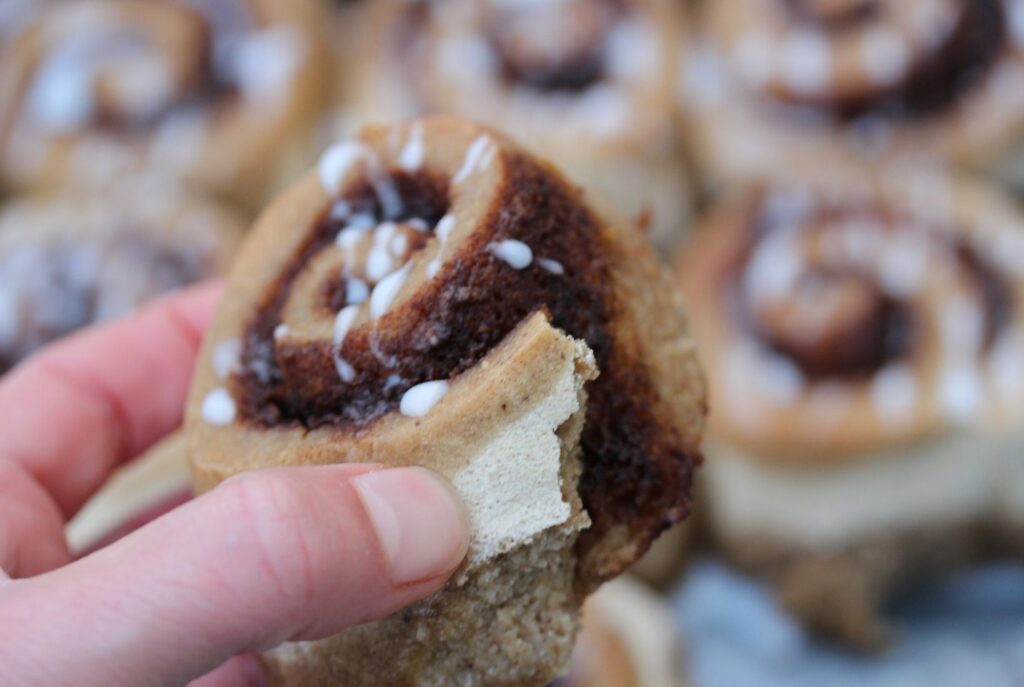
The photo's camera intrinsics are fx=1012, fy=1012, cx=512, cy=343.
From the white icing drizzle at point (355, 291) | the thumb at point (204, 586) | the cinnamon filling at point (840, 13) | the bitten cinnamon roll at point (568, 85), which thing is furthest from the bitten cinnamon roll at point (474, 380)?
the cinnamon filling at point (840, 13)

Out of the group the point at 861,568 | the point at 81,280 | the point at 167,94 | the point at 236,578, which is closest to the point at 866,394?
the point at 861,568

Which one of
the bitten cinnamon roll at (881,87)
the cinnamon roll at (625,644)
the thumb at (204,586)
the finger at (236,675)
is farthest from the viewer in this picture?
the bitten cinnamon roll at (881,87)

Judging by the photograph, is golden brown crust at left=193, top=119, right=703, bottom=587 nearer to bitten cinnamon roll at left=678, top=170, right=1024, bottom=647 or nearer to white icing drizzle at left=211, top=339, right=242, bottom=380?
white icing drizzle at left=211, top=339, right=242, bottom=380

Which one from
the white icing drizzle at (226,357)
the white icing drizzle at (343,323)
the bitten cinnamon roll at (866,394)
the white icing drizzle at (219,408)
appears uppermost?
the white icing drizzle at (343,323)

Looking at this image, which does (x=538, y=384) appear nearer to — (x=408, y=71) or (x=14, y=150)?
(x=408, y=71)

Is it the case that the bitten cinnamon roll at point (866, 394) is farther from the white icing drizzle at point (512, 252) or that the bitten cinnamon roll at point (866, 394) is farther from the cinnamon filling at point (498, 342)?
the white icing drizzle at point (512, 252)

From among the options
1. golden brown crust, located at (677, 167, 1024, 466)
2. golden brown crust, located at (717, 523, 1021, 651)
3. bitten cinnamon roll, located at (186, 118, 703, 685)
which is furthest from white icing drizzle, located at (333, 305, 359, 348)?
golden brown crust, located at (717, 523, 1021, 651)
